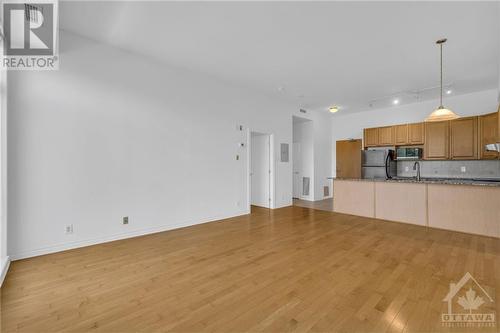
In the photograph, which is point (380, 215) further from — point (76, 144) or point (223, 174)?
point (76, 144)

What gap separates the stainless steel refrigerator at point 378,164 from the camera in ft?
21.5

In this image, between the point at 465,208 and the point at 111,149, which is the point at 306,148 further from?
the point at 111,149

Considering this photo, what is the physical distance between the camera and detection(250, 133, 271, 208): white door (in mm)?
6414

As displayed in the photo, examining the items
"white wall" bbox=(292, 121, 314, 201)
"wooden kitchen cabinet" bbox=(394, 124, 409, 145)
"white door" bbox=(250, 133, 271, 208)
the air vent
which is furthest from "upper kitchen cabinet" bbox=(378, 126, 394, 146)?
the air vent

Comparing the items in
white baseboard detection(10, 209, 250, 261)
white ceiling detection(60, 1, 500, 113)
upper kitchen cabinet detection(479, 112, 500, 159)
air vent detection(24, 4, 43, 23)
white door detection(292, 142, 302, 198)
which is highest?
white ceiling detection(60, 1, 500, 113)

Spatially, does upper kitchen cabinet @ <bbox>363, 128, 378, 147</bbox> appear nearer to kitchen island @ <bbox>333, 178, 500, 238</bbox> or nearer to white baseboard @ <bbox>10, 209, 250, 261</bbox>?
Answer: kitchen island @ <bbox>333, 178, 500, 238</bbox>

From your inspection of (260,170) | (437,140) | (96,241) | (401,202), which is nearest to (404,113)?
(437,140)

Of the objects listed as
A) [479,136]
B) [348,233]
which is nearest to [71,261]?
[348,233]

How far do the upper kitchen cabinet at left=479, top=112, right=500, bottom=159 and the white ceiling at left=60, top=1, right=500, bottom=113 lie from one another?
2.62 ft

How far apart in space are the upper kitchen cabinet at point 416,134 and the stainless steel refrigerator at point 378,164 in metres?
0.57

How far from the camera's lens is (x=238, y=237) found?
3887mm

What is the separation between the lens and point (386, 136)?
22.4 feet

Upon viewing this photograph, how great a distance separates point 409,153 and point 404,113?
140cm

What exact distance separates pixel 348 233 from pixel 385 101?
446cm
